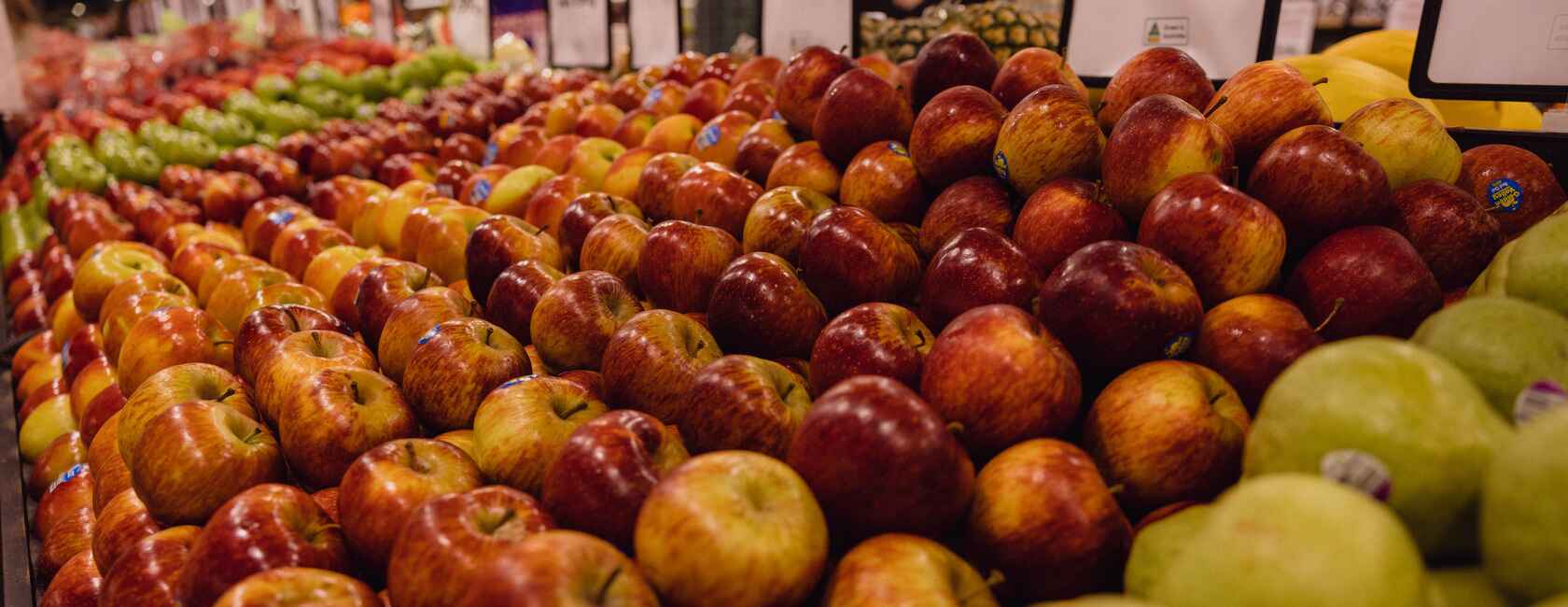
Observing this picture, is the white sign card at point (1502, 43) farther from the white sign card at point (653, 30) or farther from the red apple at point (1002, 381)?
the white sign card at point (653, 30)

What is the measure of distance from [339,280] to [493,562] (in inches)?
83.0

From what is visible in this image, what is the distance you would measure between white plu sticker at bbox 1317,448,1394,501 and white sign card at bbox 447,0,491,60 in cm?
798

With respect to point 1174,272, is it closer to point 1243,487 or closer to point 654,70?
point 1243,487

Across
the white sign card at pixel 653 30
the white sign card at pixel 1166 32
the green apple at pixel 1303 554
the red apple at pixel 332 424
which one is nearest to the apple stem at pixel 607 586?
the green apple at pixel 1303 554

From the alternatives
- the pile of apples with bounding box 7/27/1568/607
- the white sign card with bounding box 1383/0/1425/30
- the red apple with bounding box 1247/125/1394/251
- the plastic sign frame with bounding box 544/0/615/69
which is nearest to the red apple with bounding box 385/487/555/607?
the pile of apples with bounding box 7/27/1568/607

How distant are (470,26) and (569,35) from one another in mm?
2838

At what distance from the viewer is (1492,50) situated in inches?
93.3

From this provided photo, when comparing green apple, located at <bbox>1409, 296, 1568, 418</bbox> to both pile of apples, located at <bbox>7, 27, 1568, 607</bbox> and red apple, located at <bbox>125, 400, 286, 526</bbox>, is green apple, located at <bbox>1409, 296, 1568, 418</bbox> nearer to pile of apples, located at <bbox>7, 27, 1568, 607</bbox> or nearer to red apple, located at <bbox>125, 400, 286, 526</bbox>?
pile of apples, located at <bbox>7, 27, 1568, 607</bbox>

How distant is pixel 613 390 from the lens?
191 cm

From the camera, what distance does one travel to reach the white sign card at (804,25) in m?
4.07

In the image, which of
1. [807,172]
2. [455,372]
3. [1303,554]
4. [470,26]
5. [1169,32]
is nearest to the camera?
[1303,554]

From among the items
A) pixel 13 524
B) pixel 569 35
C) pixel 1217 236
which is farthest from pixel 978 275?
pixel 569 35

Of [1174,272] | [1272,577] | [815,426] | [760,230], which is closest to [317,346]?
[760,230]

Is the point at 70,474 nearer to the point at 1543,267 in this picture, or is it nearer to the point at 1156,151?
the point at 1156,151
